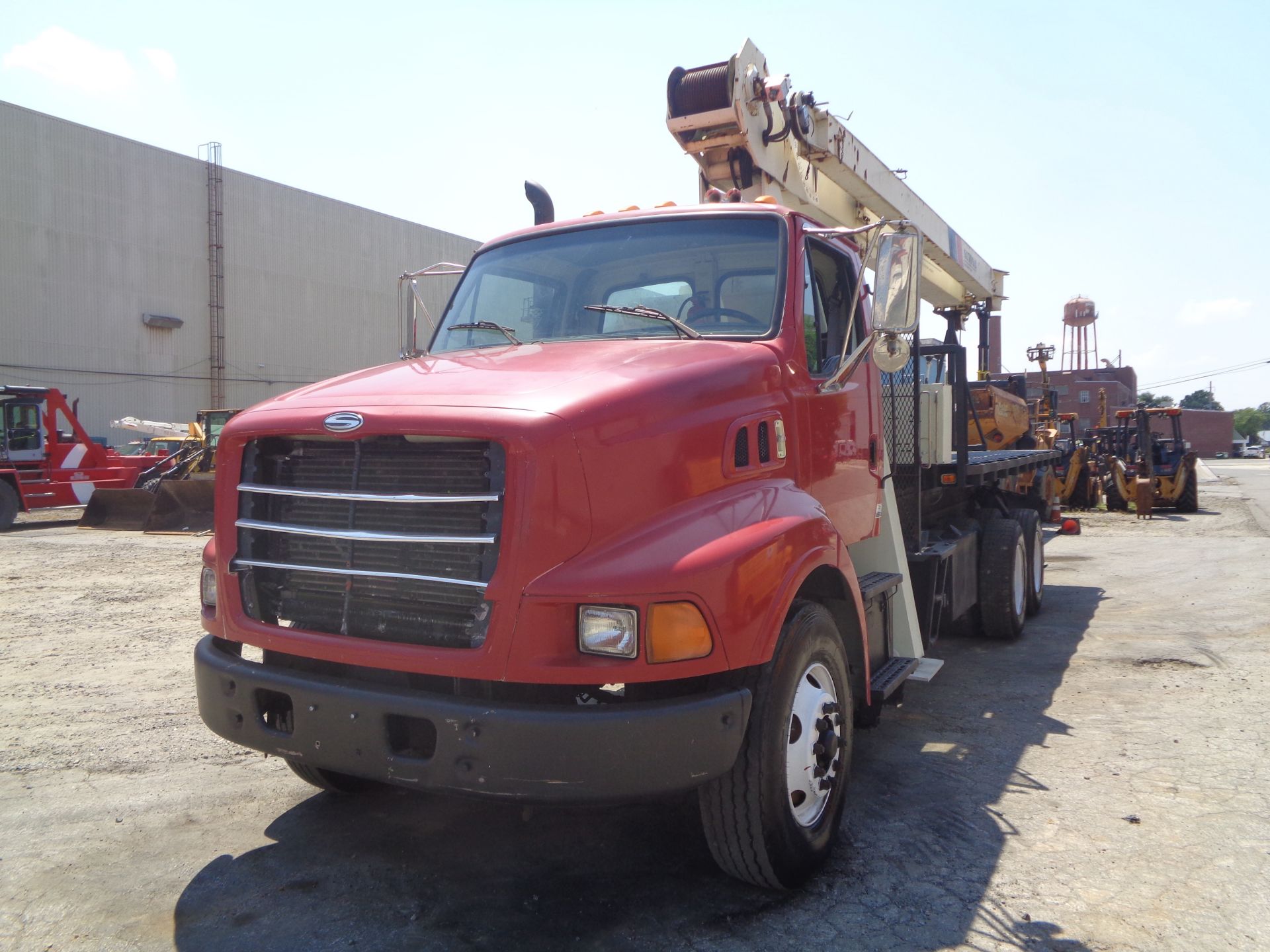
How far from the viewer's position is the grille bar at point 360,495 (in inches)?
115

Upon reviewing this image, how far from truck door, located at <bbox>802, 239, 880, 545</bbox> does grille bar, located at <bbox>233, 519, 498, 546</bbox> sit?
5.32ft

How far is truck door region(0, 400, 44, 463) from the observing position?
1822 cm

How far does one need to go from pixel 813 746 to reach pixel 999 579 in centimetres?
460

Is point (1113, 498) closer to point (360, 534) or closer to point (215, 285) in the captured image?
point (360, 534)

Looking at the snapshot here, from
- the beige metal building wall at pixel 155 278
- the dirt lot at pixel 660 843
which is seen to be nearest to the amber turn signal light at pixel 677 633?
the dirt lot at pixel 660 843

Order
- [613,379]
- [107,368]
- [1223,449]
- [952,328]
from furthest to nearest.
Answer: [1223,449] → [107,368] → [952,328] → [613,379]

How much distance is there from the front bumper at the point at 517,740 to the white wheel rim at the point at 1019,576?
5.27 meters

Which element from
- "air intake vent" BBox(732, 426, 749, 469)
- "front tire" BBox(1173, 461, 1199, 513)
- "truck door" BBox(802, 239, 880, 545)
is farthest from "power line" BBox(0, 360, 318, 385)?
"air intake vent" BBox(732, 426, 749, 469)

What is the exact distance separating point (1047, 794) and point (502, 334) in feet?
10.6

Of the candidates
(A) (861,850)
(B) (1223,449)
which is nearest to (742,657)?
(A) (861,850)

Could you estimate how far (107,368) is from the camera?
127 feet

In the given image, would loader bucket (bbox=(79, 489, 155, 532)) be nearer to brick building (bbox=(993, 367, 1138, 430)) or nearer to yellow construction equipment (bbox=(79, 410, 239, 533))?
yellow construction equipment (bbox=(79, 410, 239, 533))

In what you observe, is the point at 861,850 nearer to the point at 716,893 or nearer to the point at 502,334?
the point at 716,893

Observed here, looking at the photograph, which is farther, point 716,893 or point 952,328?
point 952,328
